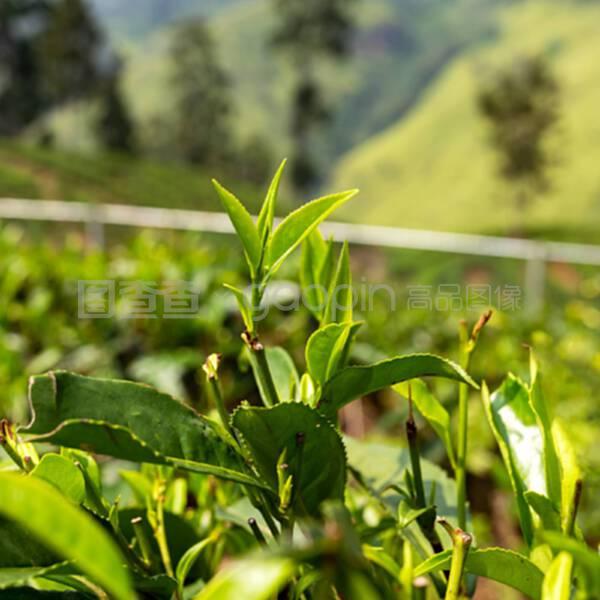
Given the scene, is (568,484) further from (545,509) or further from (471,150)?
(471,150)

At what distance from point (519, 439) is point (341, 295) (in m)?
0.13

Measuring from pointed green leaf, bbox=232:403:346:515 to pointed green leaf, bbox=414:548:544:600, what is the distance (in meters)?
0.07

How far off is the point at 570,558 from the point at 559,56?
61350 mm

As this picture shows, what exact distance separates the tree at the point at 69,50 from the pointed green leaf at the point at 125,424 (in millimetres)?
27116

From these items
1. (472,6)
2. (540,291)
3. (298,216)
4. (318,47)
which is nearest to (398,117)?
(472,6)

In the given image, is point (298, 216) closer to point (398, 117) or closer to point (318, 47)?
point (318, 47)

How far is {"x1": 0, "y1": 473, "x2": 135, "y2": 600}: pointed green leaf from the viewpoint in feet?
0.76

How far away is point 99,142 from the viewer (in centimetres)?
2823

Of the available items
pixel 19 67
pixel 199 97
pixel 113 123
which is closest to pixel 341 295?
pixel 113 123

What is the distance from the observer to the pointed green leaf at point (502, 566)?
0.39m

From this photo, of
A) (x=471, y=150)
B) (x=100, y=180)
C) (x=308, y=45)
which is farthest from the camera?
(x=471, y=150)

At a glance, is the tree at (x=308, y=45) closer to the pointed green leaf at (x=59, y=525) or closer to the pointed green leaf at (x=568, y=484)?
the pointed green leaf at (x=568, y=484)

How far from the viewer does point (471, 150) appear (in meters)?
49.6

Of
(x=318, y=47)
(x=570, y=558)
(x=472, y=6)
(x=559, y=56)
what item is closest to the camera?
(x=570, y=558)
